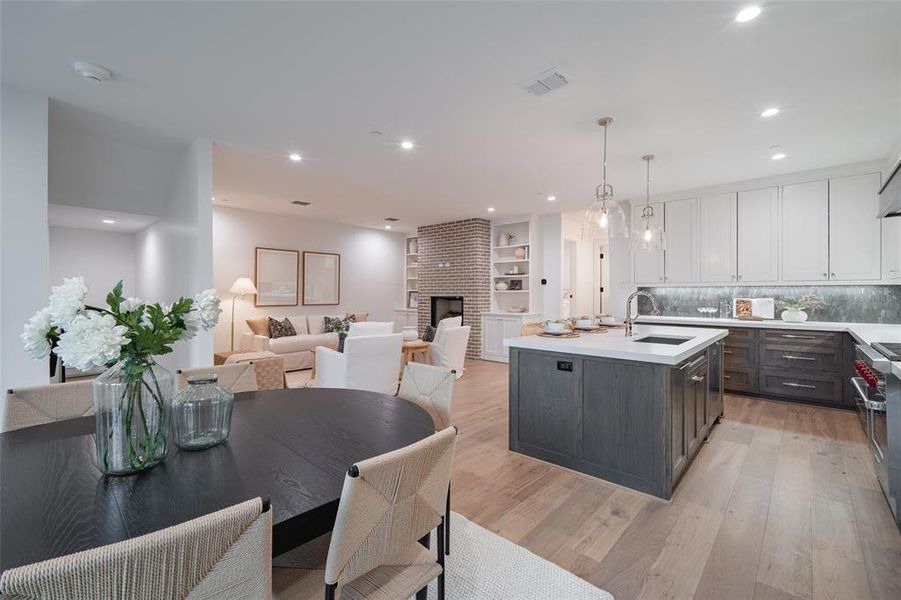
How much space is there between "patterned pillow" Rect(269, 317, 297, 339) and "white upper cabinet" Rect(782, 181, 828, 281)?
695cm

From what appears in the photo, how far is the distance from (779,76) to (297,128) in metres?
3.53

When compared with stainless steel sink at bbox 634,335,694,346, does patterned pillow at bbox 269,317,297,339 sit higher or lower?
lower

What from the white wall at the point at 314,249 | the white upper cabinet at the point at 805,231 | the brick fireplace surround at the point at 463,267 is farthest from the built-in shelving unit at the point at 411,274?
the white upper cabinet at the point at 805,231

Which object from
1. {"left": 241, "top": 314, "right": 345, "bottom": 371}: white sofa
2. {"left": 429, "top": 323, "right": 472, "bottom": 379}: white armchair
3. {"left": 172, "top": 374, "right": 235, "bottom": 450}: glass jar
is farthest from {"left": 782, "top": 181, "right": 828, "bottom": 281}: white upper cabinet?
{"left": 241, "top": 314, "right": 345, "bottom": 371}: white sofa

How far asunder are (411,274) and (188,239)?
5.62 meters

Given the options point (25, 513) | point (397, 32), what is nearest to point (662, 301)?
point (397, 32)

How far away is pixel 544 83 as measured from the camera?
2.62 metres

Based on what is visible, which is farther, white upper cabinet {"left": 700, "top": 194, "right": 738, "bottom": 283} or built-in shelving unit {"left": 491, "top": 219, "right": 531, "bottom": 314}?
built-in shelving unit {"left": 491, "top": 219, "right": 531, "bottom": 314}

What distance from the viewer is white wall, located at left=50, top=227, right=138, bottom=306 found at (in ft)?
19.9

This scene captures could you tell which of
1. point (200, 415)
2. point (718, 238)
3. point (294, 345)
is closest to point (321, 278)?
point (294, 345)

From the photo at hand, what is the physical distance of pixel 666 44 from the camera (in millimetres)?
2217

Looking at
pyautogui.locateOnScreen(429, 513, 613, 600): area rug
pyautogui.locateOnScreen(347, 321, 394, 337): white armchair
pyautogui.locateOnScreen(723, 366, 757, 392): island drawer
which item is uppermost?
pyautogui.locateOnScreen(347, 321, 394, 337): white armchair

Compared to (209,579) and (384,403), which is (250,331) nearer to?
(384,403)

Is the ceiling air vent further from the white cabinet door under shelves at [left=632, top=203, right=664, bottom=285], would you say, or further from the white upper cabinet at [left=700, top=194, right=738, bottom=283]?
the white upper cabinet at [left=700, top=194, right=738, bottom=283]
